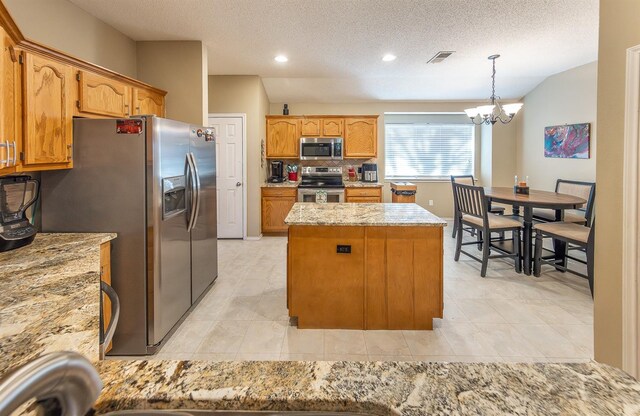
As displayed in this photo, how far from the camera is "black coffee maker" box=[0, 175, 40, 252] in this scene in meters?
1.89

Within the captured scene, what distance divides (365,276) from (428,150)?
5.28 metres

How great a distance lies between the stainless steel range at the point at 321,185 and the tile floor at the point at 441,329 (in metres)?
2.33

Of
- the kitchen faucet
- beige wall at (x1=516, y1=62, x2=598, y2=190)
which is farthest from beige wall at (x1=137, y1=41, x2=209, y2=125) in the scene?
beige wall at (x1=516, y1=62, x2=598, y2=190)

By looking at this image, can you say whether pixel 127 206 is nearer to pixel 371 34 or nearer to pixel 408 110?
pixel 371 34

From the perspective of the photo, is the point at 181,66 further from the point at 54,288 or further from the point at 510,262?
the point at 510,262

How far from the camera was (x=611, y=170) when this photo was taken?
1683mm

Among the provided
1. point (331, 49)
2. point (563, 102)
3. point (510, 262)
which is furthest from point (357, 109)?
point (510, 262)

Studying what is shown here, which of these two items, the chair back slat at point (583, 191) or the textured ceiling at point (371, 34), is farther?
the chair back slat at point (583, 191)

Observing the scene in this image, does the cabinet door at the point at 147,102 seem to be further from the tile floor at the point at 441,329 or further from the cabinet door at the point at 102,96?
the tile floor at the point at 441,329

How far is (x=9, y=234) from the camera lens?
1.91m

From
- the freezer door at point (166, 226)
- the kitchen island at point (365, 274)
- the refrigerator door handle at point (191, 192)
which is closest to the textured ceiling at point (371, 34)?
the freezer door at point (166, 226)

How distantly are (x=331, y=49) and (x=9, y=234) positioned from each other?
3638mm

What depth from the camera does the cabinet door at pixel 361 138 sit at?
6320 mm

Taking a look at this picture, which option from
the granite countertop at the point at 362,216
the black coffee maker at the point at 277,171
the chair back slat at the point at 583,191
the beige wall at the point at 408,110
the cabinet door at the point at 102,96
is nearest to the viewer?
the cabinet door at the point at 102,96
